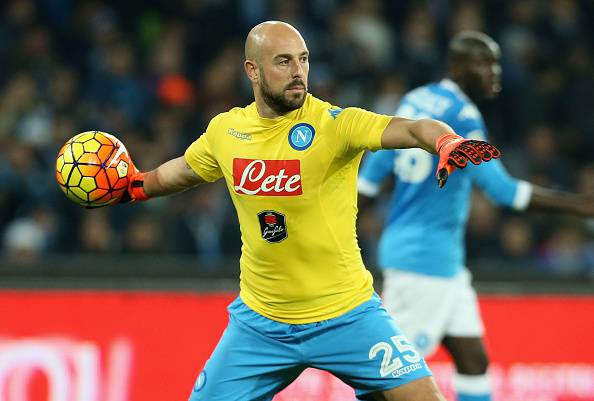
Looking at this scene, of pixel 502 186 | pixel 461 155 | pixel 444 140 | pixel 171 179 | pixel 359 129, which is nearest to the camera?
pixel 461 155

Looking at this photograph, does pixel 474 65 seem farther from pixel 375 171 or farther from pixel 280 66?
pixel 280 66

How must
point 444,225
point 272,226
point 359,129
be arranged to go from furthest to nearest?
point 444,225 < point 272,226 < point 359,129

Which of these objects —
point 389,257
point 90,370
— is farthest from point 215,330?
point 389,257

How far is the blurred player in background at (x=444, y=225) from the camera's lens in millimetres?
6176

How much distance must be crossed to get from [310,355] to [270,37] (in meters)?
1.35

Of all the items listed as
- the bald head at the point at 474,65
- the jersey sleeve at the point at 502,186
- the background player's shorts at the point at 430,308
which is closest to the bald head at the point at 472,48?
the bald head at the point at 474,65

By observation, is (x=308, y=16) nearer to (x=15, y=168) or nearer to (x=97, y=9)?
(x=97, y=9)

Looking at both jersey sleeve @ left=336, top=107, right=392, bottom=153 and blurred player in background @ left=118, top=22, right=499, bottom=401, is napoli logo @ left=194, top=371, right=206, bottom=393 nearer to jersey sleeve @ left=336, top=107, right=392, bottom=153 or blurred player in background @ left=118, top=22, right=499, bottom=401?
blurred player in background @ left=118, top=22, right=499, bottom=401

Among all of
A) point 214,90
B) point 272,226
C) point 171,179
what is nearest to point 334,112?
point 272,226

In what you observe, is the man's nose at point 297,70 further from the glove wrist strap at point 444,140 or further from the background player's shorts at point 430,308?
the background player's shorts at point 430,308

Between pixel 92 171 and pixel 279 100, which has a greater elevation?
pixel 279 100

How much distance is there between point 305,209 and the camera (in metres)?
4.65

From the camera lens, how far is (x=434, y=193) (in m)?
6.24

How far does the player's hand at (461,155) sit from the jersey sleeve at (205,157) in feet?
4.04
